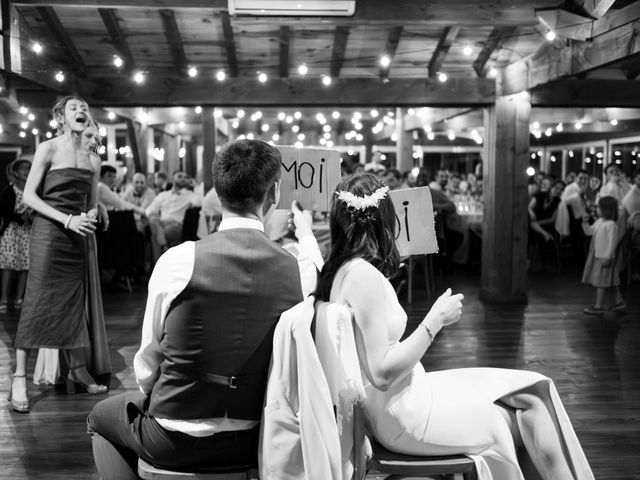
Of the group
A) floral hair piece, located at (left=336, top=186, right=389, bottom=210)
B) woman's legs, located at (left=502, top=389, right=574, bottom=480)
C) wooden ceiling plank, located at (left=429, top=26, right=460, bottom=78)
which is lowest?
woman's legs, located at (left=502, top=389, right=574, bottom=480)

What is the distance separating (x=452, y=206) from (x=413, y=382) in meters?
7.63

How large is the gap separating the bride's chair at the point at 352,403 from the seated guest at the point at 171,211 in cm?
720

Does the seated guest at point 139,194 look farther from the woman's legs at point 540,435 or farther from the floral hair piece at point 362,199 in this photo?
the woman's legs at point 540,435

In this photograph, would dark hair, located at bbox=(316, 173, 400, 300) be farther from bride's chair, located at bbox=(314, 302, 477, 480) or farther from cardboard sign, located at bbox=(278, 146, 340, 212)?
cardboard sign, located at bbox=(278, 146, 340, 212)

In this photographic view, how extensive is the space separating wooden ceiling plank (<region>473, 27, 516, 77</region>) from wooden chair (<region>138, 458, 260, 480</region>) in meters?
6.55

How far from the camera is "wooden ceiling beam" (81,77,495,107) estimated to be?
756 cm

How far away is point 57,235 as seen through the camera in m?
3.87

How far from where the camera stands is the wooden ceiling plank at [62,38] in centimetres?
744

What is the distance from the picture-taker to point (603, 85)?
7.93m

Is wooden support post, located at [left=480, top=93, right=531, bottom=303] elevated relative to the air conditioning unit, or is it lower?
lower

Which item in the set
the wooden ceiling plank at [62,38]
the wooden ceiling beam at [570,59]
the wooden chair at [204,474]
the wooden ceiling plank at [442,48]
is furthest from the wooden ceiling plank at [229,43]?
the wooden chair at [204,474]

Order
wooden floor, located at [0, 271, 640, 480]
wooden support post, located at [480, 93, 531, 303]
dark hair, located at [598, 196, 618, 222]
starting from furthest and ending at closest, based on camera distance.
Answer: wooden support post, located at [480, 93, 531, 303] < dark hair, located at [598, 196, 618, 222] < wooden floor, located at [0, 271, 640, 480]

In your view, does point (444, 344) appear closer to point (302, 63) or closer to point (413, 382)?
point (413, 382)

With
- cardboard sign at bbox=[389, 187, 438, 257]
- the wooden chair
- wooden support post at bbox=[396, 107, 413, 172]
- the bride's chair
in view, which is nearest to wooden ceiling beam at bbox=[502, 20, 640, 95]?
cardboard sign at bbox=[389, 187, 438, 257]
